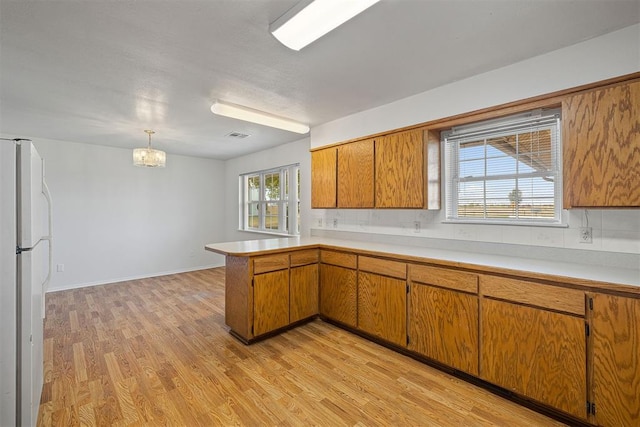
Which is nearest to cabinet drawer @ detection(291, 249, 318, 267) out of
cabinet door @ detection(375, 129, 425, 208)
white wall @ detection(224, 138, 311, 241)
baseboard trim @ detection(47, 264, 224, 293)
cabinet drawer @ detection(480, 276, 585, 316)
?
cabinet door @ detection(375, 129, 425, 208)

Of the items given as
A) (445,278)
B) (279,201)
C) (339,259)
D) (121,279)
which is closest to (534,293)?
(445,278)

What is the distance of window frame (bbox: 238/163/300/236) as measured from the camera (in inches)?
197

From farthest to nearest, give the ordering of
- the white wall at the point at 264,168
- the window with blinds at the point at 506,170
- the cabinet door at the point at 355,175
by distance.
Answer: the white wall at the point at 264,168 → the cabinet door at the point at 355,175 → the window with blinds at the point at 506,170

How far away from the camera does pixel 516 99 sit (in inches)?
91.4

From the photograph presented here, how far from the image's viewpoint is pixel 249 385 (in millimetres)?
2207

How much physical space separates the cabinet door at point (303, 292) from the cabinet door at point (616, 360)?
2.39 meters

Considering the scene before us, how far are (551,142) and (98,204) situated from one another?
646 cm

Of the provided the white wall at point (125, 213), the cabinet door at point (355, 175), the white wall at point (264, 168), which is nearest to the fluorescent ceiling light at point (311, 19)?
the cabinet door at point (355, 175)

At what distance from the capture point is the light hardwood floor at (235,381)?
74.0 inches

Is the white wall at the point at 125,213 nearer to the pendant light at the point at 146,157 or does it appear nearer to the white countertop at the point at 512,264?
the pendant light at the point at 146,157

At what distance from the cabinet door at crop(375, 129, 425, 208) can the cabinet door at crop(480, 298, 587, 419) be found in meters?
1.21

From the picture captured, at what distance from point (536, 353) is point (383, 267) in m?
1.26

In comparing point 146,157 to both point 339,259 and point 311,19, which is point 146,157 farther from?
point 311,19

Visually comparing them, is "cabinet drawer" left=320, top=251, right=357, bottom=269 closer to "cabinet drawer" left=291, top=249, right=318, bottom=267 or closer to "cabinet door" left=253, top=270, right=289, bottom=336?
"cabinet drawer" left=291, top=249, right=318, bottom=267
